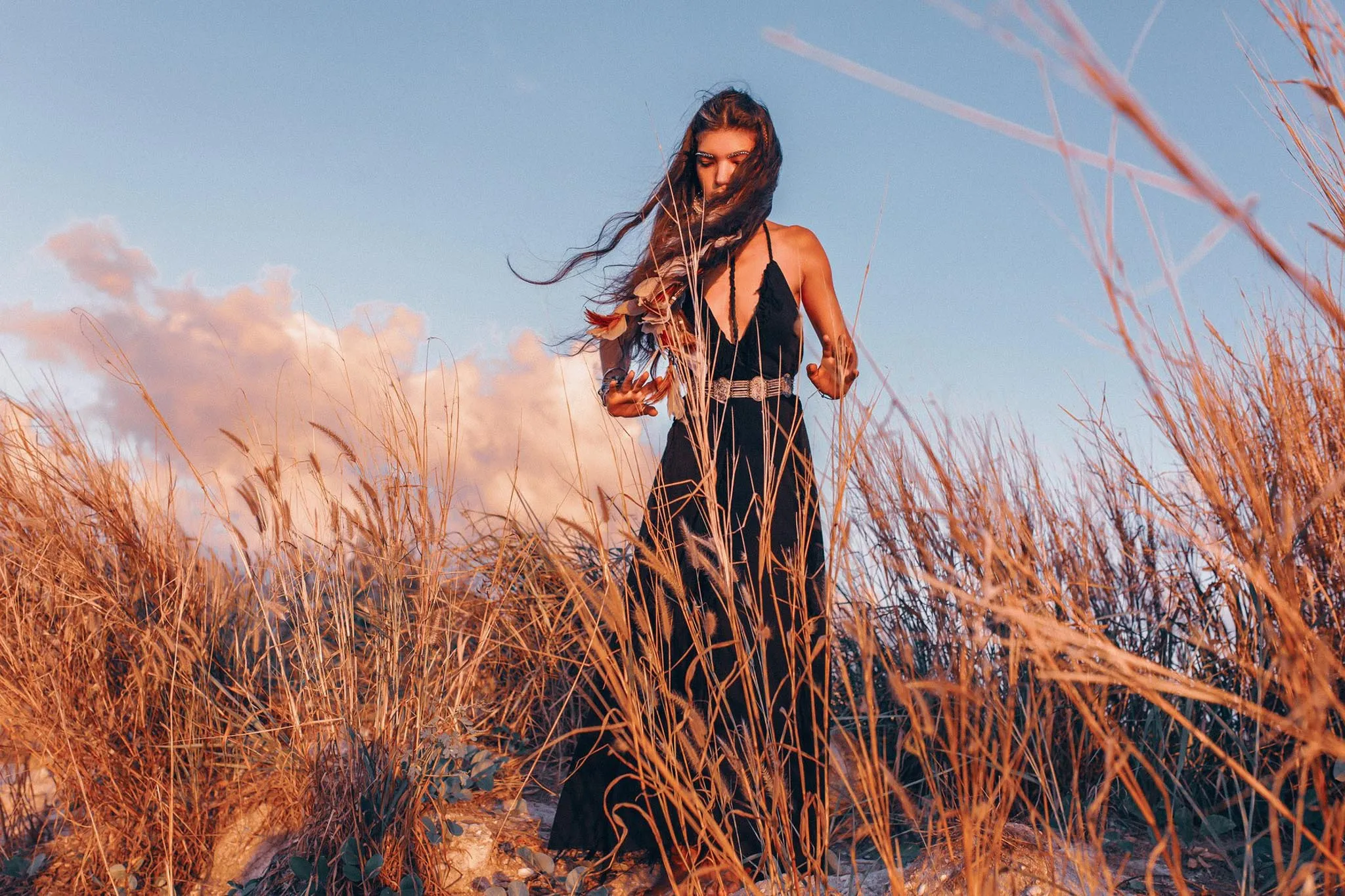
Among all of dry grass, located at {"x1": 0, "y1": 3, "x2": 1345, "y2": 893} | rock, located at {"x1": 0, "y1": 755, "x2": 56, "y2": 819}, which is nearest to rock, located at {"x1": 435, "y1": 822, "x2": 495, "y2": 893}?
dry grass, located at {"x1": 0, "y1": 3, "x2": 1345, "y2": 893}

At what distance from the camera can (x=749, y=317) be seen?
236 cm

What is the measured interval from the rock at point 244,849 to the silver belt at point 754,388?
5.03 feet

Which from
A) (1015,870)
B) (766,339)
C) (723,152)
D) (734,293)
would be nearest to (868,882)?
(1015,870)

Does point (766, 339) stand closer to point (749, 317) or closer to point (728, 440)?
point (749, 317)

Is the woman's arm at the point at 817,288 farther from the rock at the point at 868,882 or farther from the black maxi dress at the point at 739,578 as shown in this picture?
the rock at the point at 868,882

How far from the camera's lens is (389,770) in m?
2.15

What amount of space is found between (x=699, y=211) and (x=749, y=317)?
0.29 metres

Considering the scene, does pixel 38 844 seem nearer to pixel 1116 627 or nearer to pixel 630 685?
pixel 630 685

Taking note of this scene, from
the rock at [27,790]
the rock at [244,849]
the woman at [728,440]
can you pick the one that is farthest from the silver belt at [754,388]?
the rock at [27,790]

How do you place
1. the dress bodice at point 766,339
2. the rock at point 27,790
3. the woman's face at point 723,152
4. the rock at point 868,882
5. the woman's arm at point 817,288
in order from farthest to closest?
the rock at point 27,790 → the woman's face at point 723,152 → the woman's arm at point 817,288 → the dress bodice at point 766,339 → the rock at point 868,882

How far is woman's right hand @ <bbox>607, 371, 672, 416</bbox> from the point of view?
2398 mm

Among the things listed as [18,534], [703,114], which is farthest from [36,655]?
[703,114]

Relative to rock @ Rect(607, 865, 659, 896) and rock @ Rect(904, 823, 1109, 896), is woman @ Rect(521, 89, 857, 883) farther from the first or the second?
rock @ Rect(904, 823, 1109, 896)

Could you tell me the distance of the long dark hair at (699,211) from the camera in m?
2.39
